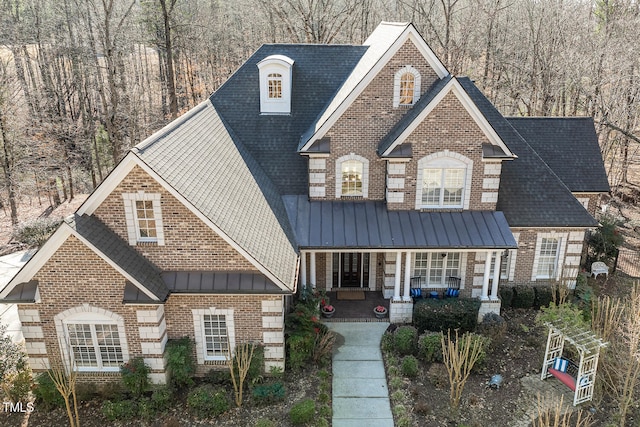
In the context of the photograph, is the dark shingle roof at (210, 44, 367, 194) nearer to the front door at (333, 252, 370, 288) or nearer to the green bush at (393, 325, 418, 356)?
the front door at (333, 252, 370, 288)

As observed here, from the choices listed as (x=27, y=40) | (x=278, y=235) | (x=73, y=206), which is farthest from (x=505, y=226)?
(x=27, y=40)

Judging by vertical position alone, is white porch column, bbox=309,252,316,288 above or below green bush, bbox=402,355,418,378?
above

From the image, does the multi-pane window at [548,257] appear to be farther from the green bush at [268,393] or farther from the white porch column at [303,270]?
the green bush at [268,393]

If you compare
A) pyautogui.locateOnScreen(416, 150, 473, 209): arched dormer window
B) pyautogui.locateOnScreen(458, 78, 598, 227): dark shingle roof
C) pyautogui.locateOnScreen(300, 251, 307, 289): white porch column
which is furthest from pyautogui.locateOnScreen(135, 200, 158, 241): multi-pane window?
pyautogui.locateOnScreen(458, 78, 598, 227): dark shingle roof

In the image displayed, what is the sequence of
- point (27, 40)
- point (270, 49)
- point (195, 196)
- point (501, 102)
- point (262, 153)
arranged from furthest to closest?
point (501, 102), point (27, 40), point (270, 49), point (262, 153), point (195, 196)

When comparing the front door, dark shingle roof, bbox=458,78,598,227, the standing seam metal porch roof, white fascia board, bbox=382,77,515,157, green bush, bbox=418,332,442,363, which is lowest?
green bush, bbox=418,332,442,363

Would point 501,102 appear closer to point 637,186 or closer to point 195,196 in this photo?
point 637,186
